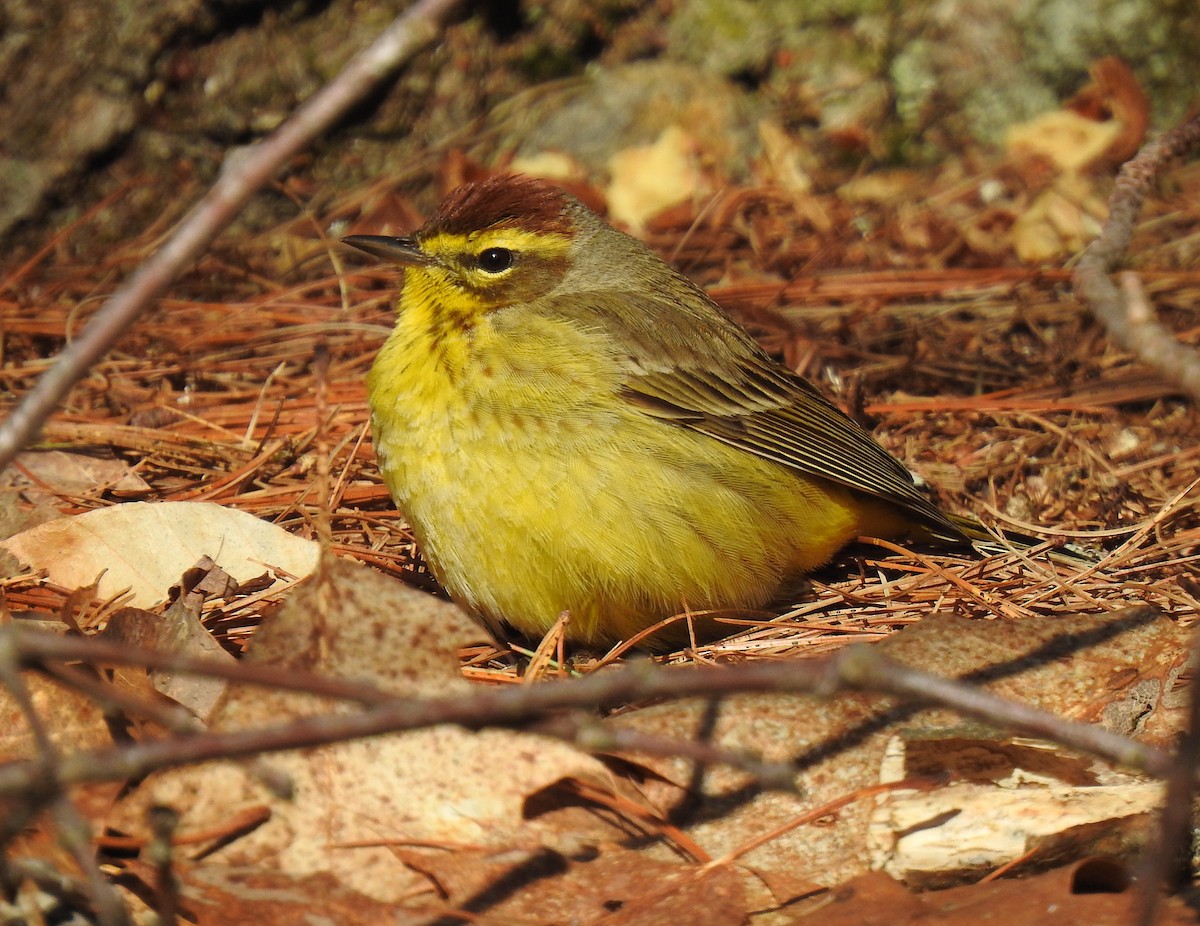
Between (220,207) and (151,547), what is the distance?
2507mm

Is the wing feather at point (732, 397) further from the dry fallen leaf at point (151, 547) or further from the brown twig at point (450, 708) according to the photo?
the brown twig at point (450, 708)

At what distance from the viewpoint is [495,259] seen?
4902 millimetres

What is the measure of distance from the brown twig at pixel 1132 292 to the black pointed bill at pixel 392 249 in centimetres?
253

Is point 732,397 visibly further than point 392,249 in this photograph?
Yes

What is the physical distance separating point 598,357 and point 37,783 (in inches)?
110

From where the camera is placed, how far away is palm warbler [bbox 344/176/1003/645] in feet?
14.0

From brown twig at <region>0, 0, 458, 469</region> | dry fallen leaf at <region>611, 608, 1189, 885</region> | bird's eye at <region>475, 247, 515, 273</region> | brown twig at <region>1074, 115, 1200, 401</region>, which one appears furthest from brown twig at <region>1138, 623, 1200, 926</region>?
bird's eye at <region>475, 247, 515, 273</region>

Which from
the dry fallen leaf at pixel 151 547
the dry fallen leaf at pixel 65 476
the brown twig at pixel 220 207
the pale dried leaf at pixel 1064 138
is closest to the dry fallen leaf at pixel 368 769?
the brown twig at pixel 220 207

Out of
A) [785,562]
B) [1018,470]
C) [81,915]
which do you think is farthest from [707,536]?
[81,915]

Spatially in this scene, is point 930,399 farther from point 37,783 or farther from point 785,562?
point 37,783

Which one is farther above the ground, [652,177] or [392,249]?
[392,249]

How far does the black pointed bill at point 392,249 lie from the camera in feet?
16.0

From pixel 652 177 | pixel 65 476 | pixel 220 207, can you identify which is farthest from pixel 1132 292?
pixel 652 177

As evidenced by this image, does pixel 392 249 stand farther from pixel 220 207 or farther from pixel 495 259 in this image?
pixel 220 207
